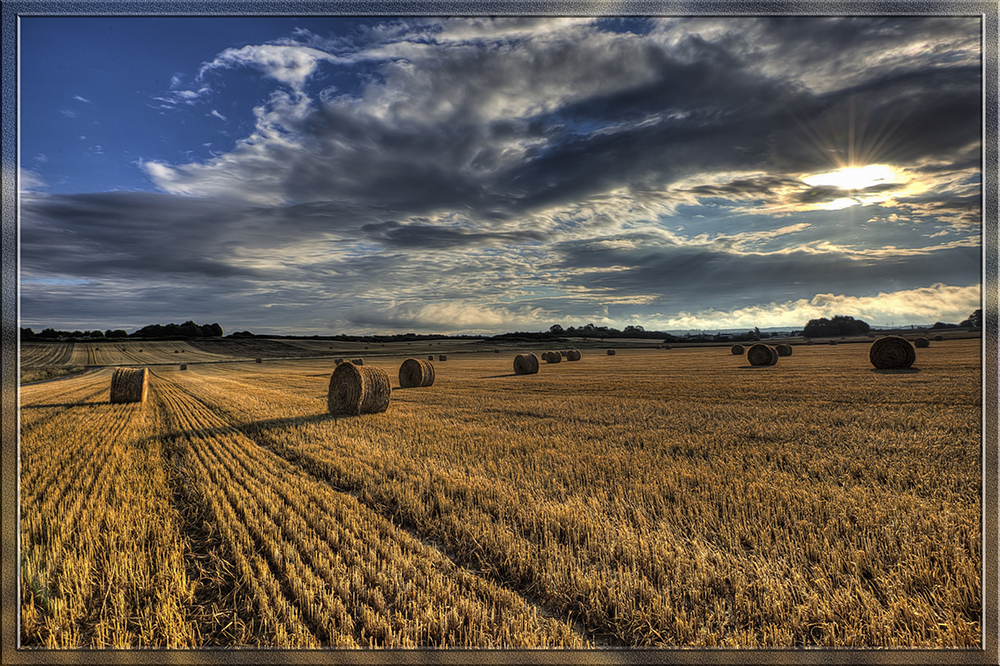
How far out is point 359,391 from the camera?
1253 cm

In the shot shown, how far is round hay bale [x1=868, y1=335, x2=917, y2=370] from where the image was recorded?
19.5m

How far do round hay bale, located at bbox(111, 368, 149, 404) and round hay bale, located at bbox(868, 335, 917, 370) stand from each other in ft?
101

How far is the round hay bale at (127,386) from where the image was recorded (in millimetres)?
16969

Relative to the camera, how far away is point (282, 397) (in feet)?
59.0

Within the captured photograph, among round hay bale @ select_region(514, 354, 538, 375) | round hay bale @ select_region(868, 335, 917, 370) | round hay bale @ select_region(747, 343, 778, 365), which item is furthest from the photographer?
round hay bale @ select_region(514, 354, 538, 375)

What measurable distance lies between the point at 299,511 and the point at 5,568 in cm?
276

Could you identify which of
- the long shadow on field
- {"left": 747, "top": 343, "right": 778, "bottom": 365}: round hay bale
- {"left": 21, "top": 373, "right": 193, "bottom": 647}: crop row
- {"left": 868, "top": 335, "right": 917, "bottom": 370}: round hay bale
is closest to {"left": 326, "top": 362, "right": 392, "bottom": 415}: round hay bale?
the long shadow on field

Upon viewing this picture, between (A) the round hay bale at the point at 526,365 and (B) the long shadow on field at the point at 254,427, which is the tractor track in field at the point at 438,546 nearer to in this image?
(B) the long shadow on field at the point at 254,427

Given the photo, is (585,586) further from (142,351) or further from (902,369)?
(142,351)

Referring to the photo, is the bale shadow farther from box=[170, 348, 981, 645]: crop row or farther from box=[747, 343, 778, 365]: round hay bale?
box=[747, 343, 778, 365]: round hay bale

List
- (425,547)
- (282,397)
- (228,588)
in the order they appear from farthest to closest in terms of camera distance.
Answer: (282,397), (425,547), (228,588)

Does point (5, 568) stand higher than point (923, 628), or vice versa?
point (5, 568)

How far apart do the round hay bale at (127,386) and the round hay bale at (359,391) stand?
9.58 m

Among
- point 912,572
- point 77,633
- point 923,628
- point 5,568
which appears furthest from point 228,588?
point 912,572
